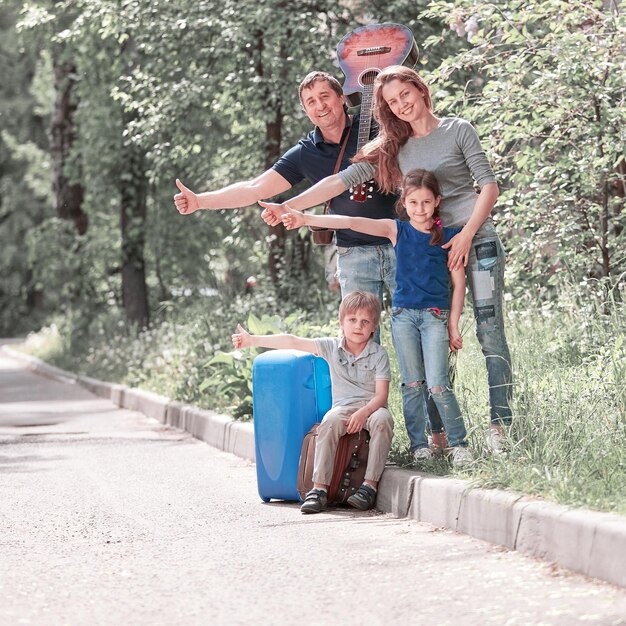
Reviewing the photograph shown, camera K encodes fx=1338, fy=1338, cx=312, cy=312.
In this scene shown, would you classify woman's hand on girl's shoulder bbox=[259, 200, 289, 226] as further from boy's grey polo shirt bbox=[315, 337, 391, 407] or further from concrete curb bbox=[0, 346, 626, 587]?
concrete curb bbox=[0, 346, 626, 587]

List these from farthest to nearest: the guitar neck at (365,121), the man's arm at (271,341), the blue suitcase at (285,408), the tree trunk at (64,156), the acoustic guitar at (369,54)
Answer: the tree trunk at (64,156) → the acoustic guitar at (369,54) → the guitar neck at (365,121) → the blue suitcase at (285,408) → the man's arm at (271,341)

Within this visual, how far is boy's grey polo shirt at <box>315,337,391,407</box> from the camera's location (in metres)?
7.32

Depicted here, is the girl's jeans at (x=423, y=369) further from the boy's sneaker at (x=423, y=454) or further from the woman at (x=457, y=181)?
the woman at (x=457, y=181)

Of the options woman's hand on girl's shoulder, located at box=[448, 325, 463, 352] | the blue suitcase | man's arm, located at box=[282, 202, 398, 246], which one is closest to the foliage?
man's arm, located at box=[282, 202, 398, 246]

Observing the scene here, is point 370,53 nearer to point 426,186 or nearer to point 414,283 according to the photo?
point 426,186

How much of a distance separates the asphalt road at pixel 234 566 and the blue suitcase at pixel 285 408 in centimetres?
20

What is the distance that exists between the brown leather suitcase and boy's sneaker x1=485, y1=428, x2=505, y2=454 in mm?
795

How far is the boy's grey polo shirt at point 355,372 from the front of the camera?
7.32 meters

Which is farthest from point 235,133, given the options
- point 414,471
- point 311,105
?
point 414,471

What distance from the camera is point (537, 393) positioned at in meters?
7.51

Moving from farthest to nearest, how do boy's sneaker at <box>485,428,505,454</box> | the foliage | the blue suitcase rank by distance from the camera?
the foliage, the blue suitcase, boy's sneaker at <box>485,428,505,454</box>

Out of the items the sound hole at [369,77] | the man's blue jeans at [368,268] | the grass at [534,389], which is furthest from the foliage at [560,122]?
the man's blue jeans at [368,268]

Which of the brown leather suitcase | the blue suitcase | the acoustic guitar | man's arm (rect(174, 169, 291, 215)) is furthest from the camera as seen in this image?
the acoustic guitar

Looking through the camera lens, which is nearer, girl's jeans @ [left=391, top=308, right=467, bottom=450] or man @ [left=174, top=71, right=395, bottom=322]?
girl's jeans @ [left=391, top=308, right=467, bottom=450]
